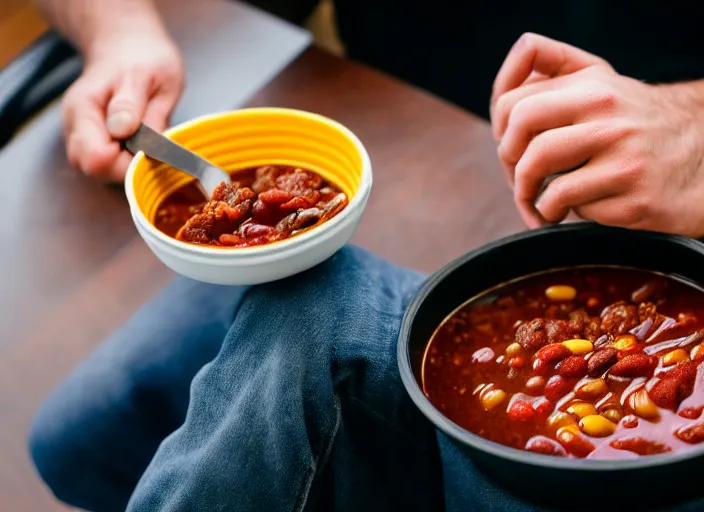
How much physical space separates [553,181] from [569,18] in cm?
78

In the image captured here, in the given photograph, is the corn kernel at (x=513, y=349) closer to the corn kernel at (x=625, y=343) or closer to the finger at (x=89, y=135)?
the corn kernel at (x=625, y=343)

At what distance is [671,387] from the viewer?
2.56ft

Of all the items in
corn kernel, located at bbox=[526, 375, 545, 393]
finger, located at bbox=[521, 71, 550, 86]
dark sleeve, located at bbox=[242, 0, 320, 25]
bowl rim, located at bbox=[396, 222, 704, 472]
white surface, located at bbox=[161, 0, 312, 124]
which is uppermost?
finger, located at bbox=[521, 71, 550, 86]

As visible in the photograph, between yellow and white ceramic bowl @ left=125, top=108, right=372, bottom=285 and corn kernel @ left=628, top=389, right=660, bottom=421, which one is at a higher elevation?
yellow and white ceramic bowl @ left=125, top=108, right=372, bottom=285

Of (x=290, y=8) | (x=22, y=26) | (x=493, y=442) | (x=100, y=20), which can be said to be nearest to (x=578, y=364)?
(x=493, y=442)

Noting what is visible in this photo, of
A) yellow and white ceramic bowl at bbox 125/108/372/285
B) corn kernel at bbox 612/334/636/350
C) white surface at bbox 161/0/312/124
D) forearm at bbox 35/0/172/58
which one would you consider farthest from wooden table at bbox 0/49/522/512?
corn kernel at bbox 612/334/636/350

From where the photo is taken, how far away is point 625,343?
2.77ft

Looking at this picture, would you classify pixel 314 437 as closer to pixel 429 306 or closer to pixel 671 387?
pixel 429 306

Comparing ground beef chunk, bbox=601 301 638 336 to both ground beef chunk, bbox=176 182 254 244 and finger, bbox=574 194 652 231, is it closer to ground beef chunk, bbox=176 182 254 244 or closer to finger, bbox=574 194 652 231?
finger, bbox=574 194 652 231

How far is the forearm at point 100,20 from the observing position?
1462 millimetres

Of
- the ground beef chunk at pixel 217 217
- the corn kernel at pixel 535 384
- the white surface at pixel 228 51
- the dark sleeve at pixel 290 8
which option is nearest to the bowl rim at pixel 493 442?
the corn kernel at pixel 535 384

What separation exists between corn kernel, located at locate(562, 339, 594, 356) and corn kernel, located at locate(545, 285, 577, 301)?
0.08 m

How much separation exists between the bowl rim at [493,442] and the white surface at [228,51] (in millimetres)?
793

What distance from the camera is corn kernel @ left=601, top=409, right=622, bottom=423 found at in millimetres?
784
